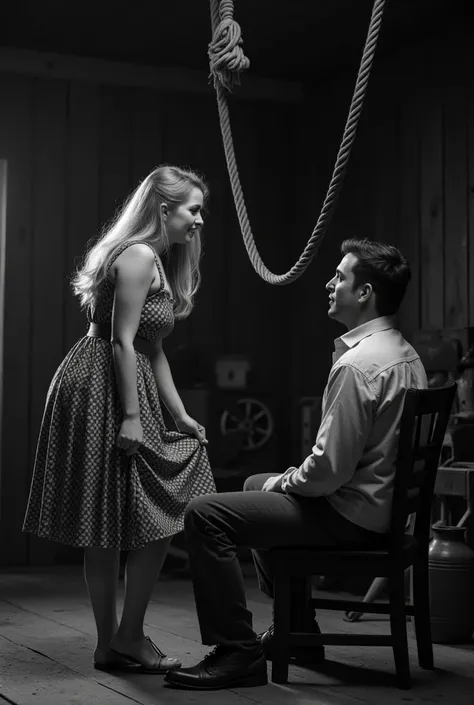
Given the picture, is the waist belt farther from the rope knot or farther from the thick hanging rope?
the rope knot

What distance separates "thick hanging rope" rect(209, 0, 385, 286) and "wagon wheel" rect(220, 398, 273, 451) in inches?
96.1

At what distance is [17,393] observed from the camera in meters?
5.48

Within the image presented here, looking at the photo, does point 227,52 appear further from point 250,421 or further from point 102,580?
point 250,421

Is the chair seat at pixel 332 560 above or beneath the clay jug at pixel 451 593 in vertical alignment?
above

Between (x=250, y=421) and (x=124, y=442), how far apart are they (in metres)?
2.82

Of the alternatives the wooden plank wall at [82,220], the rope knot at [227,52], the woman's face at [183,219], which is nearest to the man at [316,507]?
the woman's face at [183,219]

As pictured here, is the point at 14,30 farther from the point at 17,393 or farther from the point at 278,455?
the point at 278,455

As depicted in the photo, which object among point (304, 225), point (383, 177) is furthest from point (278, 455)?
point (383, 177)

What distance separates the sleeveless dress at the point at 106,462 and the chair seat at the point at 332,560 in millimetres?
372

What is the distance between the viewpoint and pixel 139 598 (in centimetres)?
291

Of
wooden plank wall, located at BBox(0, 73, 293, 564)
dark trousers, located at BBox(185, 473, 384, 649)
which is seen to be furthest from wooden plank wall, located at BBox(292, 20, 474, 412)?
dark trousers, located at BBox(185, 473, 384, 649)

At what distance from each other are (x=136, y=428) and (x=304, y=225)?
133 inches

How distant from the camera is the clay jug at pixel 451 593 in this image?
3482 mm

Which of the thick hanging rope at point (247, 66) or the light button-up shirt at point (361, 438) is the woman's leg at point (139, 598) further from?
the thick hanging rope at point (247, 66)
